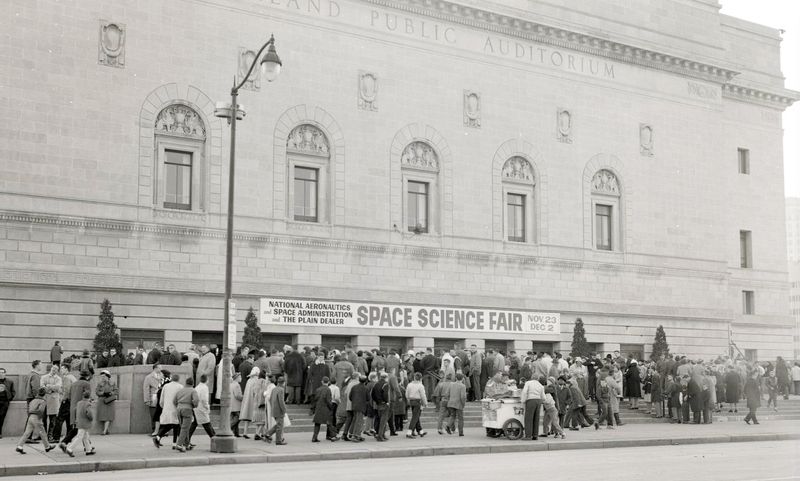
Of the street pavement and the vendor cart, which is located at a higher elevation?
the vendor cart

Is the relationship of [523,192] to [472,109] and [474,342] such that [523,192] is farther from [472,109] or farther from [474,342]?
[474,342]

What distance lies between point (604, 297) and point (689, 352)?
6.03 metres

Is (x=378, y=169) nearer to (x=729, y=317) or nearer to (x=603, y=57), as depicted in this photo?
(x=603, y=57)

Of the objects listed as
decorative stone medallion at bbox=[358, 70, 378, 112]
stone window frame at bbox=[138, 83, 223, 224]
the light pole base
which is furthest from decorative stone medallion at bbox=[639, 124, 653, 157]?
the light pole base

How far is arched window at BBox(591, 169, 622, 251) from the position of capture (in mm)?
45469

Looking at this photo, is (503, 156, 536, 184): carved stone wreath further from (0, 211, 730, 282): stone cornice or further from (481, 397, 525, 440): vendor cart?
(481, 397, 525, 440): vendor cart

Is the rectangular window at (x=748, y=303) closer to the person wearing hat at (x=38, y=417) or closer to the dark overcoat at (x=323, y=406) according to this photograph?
the dark overcoat at (x=323, y=406)

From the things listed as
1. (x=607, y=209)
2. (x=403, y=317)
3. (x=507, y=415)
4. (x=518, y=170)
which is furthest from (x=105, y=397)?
(x=607, y=209)

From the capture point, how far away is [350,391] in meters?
25.9

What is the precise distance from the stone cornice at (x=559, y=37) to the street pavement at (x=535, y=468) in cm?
2227

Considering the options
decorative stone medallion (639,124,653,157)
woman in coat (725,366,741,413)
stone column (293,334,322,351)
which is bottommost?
woman in coat (725,366,741,413)

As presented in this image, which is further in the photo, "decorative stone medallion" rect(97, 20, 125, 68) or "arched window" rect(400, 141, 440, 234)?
"arched window" rect(400, 141, 440, 234)

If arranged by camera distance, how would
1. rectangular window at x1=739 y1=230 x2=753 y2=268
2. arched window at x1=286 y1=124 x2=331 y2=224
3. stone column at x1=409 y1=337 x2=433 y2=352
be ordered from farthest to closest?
rectangular window at x1=739 y1=230 x2=753 y2=268, stone column at x1=409 y1=337 x2=433 y2=352, arched window at x1=286 y1=124 x2=331 y2=224

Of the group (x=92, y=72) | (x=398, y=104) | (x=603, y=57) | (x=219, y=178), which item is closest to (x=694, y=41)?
(x=603, y=57)
